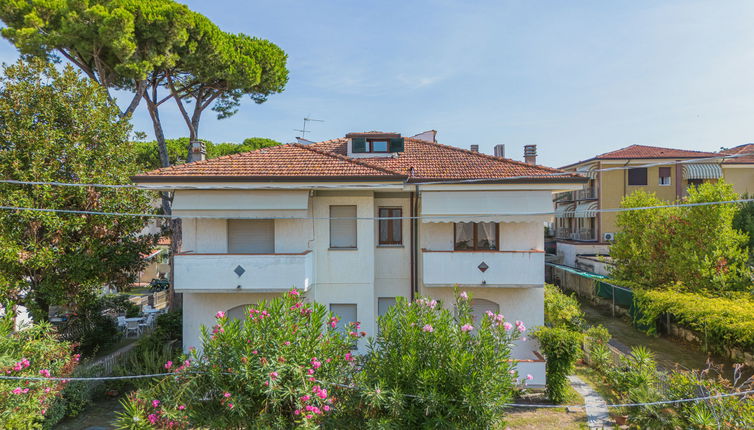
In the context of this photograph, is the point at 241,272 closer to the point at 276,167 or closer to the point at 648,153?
the point at 276,167

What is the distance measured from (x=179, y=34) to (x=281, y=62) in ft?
24.9

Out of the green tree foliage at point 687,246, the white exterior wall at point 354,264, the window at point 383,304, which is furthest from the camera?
the green tree foliage at point 687,246

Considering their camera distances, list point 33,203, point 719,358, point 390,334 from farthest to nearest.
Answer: point 719,358 < point 33,203 < point 390,334

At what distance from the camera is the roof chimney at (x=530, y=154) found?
1902 cm

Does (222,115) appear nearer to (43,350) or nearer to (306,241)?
(306,241)

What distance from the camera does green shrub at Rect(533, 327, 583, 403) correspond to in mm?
14297

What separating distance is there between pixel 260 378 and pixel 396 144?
43.1ft

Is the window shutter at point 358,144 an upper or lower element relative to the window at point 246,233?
upper

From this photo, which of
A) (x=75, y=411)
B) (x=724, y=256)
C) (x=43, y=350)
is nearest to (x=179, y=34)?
(x=43, y=350)

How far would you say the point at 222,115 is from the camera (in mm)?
27719

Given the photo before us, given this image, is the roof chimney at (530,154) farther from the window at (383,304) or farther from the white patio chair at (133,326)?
the white patio chair at (133,326)

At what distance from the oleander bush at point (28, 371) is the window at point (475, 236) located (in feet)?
45.9

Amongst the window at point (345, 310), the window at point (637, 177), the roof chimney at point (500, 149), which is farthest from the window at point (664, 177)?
the window at point (345, 310)

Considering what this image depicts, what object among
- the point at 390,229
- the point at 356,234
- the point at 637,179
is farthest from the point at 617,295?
the point at 356,234
